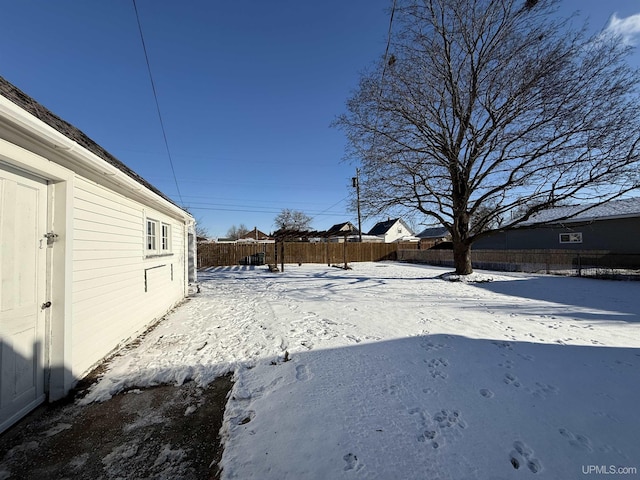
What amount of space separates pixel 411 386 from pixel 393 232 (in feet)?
132

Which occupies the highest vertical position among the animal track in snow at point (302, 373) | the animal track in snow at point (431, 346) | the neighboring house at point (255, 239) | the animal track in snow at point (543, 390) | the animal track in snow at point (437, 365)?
the neighboring house at point (255, 239)

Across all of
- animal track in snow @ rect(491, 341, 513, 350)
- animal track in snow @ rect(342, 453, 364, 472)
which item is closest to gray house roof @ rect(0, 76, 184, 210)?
animal track in snow @ rect(342, 453, 364, 472)

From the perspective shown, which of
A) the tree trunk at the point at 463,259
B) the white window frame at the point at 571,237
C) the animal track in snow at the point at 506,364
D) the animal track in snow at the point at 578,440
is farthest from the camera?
the white window frame at the point at 571,237

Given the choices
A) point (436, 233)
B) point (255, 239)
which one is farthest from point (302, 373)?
point (255, 239)

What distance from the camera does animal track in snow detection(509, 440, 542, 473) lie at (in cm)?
184

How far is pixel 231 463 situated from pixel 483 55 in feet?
45.3

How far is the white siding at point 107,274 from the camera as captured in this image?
119 inches

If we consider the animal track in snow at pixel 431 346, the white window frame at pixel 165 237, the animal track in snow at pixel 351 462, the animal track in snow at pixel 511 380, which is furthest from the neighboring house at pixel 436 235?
the animal track in snow at pixel 351 462

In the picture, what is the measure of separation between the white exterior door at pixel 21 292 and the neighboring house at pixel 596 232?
45.8ft

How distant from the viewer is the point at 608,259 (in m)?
12.5

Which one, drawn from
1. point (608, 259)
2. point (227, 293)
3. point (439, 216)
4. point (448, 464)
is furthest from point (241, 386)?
point (608, 259)

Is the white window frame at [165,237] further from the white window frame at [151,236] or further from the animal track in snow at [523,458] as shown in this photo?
the animal track in snow at [523,458]

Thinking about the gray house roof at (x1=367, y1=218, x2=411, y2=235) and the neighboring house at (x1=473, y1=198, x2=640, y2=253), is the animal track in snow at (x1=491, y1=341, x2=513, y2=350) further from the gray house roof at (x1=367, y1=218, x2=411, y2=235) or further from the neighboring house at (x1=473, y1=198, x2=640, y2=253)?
the gray house roof at (x1=367, y1=218, x2=411, y2=235)

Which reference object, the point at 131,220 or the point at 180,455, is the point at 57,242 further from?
the point at 180,455
